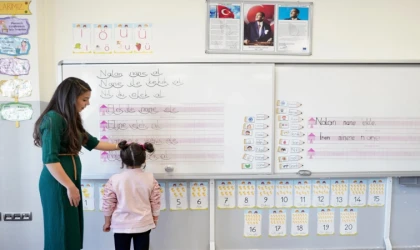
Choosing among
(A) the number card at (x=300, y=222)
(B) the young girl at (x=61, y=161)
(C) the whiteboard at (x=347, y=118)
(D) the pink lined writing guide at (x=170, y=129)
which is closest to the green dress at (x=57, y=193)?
(B) the young girl at (x=61, y=161)

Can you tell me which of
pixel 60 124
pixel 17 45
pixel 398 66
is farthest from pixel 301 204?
pixel 17 45

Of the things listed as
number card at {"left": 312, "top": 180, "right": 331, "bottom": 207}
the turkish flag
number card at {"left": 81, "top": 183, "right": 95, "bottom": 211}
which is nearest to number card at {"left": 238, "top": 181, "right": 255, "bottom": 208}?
number card at {"left": 312, "top": 180, "right": 331, "bottom": 207}

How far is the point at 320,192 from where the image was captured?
6.75 ft

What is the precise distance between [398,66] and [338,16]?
547 mm

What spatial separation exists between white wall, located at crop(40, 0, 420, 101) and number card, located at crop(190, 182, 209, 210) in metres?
0.89

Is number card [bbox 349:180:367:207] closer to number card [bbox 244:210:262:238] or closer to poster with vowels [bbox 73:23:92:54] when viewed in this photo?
number card [bbox 244:210:262:238]

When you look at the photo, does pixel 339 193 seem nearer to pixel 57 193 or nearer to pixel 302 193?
pixel 302 193

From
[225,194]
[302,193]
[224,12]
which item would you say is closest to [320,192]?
[302,193]

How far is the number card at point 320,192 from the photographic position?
205cm

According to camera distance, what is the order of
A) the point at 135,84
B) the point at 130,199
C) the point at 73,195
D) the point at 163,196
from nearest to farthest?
the point at 73,195
the point at 130,199
the point at 135,84
the point at 163,196

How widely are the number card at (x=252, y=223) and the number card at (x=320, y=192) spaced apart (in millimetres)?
417

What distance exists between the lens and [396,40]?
2023mm

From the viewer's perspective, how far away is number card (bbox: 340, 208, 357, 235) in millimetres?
2078

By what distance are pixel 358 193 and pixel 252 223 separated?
2.67 feet
